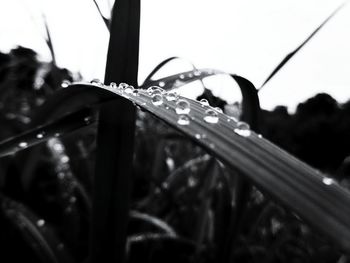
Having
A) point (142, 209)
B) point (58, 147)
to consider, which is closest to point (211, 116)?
point (58, 147)

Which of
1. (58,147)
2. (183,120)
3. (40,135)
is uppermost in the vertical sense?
(183,120)

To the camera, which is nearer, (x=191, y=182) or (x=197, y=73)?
(x=197, y=73)

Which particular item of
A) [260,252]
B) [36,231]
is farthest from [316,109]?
[36,231]

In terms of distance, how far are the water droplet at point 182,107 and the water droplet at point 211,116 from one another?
0.02m

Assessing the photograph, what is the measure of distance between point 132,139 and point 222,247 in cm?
36

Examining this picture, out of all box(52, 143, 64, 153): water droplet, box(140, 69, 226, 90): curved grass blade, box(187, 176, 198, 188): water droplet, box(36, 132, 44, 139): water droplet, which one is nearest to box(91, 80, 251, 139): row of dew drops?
box(36, 132, 44, 139): water droplet

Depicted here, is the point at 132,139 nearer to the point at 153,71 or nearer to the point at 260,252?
the point at 153,71

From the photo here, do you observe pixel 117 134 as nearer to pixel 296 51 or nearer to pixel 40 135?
pixel 40 135

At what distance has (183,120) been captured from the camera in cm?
25

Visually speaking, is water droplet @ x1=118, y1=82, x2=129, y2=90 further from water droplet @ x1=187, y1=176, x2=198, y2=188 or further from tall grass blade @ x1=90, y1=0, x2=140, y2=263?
water droplet @ x1=187, y1=176, x2=198, y2=188

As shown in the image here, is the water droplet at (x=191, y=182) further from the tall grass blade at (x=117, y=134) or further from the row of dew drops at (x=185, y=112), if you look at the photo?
the row of dew drops at (x=185, y=112)

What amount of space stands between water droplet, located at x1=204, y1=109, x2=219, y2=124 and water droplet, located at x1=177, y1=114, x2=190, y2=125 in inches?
0.5

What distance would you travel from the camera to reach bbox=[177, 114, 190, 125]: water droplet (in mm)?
248

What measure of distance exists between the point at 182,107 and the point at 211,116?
0.09 feet
